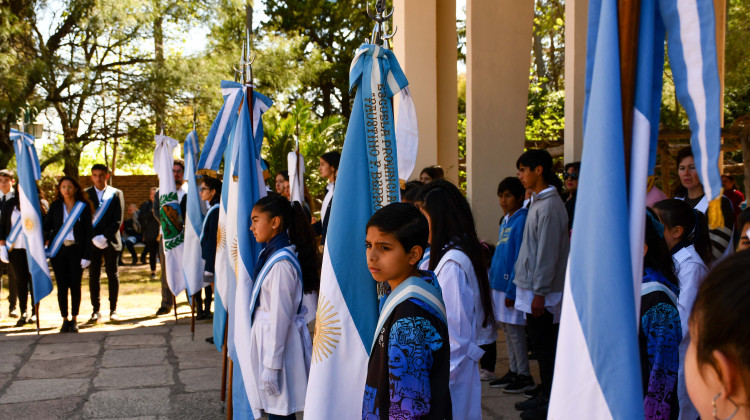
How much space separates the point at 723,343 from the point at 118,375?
6.26m

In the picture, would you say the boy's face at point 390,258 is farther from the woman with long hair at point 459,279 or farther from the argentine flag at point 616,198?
the argentine flag at point 616,198

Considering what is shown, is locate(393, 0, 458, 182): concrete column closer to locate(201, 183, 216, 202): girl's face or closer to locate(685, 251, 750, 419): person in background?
locate(201, 183, 216, 202): girl's face

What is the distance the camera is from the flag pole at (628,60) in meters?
1.82

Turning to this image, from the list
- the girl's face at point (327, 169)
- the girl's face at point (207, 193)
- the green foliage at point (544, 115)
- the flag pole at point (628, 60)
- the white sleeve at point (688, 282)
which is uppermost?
the green foliage at point (544, 115)

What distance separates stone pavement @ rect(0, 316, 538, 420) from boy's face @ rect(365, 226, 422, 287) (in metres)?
2.64

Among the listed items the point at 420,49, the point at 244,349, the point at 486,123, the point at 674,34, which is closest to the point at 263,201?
the point at 244,349

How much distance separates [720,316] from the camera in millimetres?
1105

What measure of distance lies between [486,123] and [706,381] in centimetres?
713

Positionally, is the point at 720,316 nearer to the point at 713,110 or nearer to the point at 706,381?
the point at 706,381

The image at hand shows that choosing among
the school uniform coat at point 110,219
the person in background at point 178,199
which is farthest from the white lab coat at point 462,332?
the school uniform coat at point 110,219

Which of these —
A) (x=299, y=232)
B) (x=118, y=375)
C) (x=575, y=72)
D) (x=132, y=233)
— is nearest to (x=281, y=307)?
(x=299, y=232)

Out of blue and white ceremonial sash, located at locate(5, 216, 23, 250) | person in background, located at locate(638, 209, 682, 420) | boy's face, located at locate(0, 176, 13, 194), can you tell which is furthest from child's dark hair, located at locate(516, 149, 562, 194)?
boy's face, located at locate(0, 176, 13, 194)

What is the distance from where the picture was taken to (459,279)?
3.41 m

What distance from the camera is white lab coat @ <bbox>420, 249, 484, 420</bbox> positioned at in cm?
326
